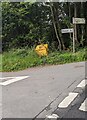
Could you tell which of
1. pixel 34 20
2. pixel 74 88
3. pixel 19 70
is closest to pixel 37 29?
pixel 34 20

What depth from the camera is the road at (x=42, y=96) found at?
19.7 ft

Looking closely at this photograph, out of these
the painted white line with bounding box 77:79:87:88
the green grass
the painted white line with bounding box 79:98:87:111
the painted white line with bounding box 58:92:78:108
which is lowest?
the green grass

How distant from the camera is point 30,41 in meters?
19.7

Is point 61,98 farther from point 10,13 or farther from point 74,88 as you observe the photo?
point 10,13

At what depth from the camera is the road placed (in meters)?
5.99

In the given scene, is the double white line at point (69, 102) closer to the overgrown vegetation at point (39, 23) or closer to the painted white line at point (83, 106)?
the painted white line at point (83, 106)

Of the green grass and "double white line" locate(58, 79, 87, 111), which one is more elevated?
"double white line" locate(58, 79, 87, 111)

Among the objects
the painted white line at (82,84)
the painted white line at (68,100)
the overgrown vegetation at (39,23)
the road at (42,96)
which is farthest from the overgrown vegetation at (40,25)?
the painted white line at (68,100)

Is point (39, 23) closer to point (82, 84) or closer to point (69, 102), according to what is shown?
Answer: point (82, 84)

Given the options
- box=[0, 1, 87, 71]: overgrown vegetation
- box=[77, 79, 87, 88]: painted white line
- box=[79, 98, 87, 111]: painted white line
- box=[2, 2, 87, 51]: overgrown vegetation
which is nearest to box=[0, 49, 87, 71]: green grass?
box=[0, 1, 87, 71]: overgrown vegetation

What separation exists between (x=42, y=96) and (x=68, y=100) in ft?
2.31

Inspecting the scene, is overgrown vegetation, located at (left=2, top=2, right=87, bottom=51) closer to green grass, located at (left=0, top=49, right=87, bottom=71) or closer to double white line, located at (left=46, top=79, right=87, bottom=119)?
green grass, located at (left=0, top=49, right=87, bottom=71)

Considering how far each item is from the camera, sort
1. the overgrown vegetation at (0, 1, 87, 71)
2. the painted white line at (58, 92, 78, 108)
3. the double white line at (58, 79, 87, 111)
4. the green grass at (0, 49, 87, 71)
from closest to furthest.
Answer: the double white line at (58, 79, 87, 111)
the painted white line at (58, 92, 78, 108)
the green grass at (0, 49, 87, 71)
the overgrown vegetation at (0, 1, 87, 71)

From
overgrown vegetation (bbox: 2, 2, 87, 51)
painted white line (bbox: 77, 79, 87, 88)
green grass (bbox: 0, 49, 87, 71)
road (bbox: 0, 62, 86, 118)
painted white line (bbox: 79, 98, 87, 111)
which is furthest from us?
overgrown vegetation (bbox: 2, 2, 87, 51)
